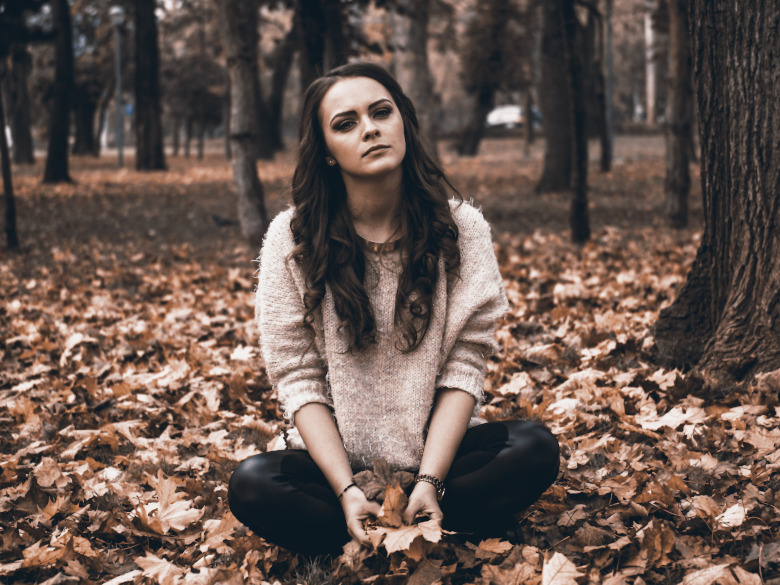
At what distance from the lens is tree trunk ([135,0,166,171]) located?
21.0 m

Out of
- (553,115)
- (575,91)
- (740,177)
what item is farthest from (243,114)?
(553,115)

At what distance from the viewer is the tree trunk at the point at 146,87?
68.7 feet

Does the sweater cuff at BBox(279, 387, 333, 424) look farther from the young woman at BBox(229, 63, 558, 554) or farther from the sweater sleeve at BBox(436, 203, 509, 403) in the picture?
the sweater sleeve at BBox(436, 203, 509, 403)

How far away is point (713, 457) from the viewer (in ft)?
9.71

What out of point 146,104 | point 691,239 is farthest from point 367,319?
point 146,104

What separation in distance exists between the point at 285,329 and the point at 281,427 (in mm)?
1201

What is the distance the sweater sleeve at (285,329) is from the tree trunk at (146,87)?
19800 mm

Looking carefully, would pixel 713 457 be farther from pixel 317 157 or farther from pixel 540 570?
pixel 317 157

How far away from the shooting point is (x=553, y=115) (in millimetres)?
13227

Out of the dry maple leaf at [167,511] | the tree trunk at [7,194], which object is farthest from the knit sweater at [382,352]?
the tree trunk at [7,194]

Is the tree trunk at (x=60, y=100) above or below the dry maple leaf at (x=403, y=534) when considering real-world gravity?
above

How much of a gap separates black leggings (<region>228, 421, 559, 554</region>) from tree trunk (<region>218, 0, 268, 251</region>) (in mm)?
5751

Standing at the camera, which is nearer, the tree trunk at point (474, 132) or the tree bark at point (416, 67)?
the tree bark at point (416, 67)

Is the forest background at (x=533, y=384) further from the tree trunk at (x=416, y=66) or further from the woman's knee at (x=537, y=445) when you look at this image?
the tree trunk at (x=416, y=66)
